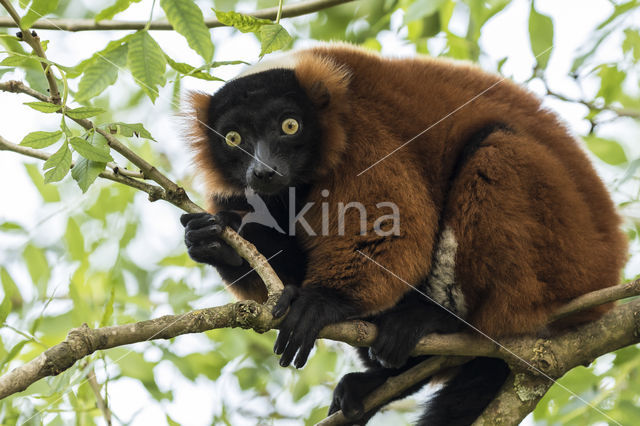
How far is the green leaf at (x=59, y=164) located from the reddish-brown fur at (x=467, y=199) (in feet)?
5.71

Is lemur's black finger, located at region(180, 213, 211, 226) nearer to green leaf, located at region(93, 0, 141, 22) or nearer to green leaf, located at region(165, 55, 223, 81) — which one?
green leaf, located at region(165, 55, 223, 81)

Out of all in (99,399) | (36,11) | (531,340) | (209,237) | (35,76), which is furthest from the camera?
(99,399)

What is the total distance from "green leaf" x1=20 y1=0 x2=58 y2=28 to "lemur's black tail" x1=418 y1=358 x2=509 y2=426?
357 centimetres

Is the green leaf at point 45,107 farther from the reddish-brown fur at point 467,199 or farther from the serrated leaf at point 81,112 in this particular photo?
the reddish-brown fur at point 467,199

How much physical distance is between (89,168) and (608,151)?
411cm

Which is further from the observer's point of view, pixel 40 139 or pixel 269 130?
pixel 269 130

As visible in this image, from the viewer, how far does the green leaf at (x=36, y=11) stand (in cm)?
307

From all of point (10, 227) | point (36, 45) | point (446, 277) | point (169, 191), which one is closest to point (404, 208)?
point (446, 277)

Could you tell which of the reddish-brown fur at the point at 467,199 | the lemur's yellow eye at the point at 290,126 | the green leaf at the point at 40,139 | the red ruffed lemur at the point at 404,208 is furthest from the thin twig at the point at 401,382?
the green leaf at the point at 40,139

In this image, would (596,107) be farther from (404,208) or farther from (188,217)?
(188,217)

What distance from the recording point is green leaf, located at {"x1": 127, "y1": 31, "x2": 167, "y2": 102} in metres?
3.27

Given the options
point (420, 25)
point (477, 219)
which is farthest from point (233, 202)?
point (420, 25)

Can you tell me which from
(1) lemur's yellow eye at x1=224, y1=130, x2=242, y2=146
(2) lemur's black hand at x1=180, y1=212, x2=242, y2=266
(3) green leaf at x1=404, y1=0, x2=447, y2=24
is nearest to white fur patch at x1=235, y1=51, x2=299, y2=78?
(1) lemur's yellow eye at x1=224, y1=130, x2=242, y2=146

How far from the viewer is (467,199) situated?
4.40 metres
